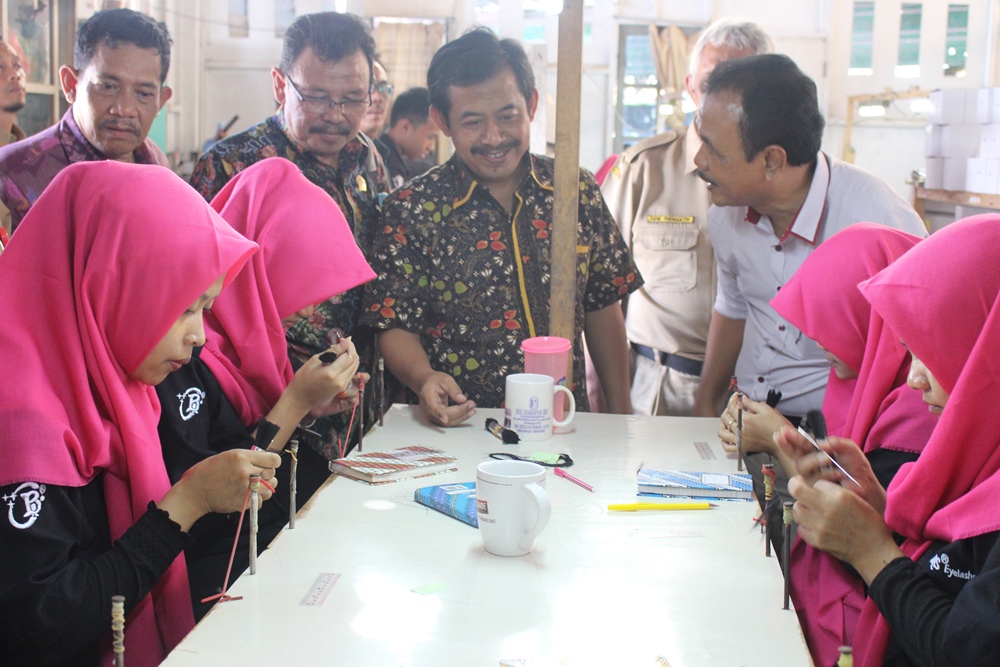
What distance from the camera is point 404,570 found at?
136 cm

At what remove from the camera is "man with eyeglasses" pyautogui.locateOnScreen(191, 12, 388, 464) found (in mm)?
2562

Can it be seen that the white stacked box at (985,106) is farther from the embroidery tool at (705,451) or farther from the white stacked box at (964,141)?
the embroidery tool at (705,451)

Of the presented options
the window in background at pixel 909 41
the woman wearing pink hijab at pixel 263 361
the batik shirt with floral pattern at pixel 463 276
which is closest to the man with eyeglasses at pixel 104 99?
the woman wearing pink hijab at pixel 263 361

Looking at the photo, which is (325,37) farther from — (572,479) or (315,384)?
(572,479)

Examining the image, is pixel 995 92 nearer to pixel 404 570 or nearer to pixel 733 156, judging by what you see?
pixel 733 156

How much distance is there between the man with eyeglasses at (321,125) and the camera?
256cm

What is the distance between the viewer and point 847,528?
147 cm

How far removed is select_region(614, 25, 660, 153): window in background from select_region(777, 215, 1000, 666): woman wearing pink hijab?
7227 mm

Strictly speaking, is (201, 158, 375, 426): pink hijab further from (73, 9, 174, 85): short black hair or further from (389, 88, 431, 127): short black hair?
(389, 88, 431, 127): short black hair

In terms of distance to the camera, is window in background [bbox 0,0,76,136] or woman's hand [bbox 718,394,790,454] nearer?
woman's hand [bbox 718,394,790,454]

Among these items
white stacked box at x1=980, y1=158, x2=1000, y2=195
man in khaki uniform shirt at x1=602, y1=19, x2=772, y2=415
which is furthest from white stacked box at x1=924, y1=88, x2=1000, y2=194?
man in khaki uniform shirt at x1=602, y1=19, x2=772, y2=415

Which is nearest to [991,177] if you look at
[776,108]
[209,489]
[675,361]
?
[675,361]

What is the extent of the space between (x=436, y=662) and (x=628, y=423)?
1.24 meters

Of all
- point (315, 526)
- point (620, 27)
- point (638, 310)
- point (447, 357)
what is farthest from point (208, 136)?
point (315, 526)
